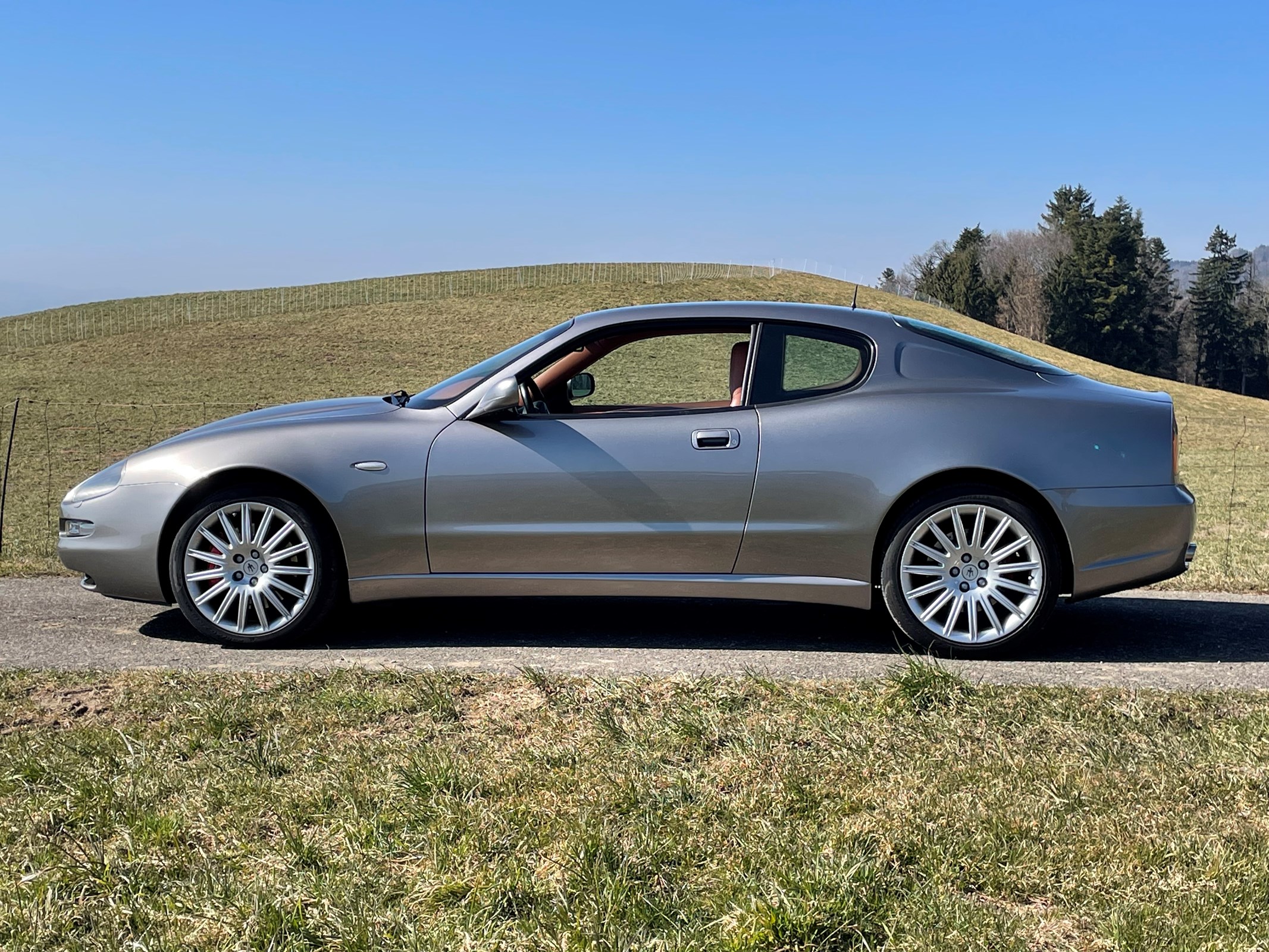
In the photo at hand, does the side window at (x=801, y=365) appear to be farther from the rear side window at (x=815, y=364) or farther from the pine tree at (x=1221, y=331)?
the pine tree at (x=1221, y=331)

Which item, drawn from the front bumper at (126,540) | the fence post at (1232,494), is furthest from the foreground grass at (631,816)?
the fence post at (1232,494)

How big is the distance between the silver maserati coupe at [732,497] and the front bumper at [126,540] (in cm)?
1

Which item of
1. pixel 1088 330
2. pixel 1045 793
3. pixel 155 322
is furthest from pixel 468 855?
pixel 1088 330

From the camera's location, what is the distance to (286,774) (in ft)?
11.6

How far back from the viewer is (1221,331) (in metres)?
96.4

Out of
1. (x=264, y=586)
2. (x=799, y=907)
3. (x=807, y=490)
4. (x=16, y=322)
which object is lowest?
(x=799, y=907)

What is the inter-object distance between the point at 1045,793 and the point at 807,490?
82.7 inches

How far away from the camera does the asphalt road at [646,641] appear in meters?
5.07

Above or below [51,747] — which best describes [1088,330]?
above

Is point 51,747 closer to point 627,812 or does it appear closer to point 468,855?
point 468,855

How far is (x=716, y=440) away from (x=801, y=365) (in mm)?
562

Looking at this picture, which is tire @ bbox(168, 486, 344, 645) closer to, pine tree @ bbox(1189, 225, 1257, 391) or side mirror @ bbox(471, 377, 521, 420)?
side mirror @ bbox(471, 377, 521, 420)

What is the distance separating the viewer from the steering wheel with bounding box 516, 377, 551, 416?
5453 millimetres

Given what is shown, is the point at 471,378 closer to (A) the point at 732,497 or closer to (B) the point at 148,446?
(A) the point at 732,497
